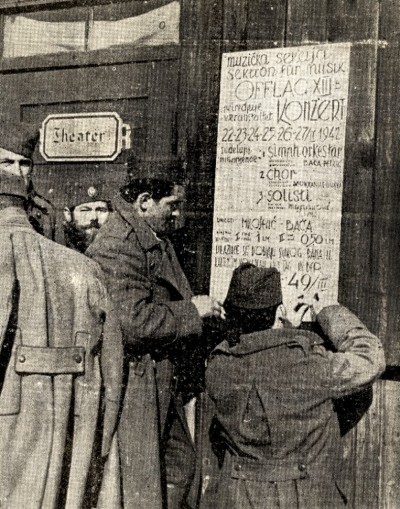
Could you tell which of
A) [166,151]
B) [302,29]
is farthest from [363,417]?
[302,29]

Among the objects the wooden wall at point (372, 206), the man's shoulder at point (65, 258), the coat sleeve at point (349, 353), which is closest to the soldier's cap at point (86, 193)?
the man's shoulder at point (65, 258)

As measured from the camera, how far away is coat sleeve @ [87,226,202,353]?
3088mm

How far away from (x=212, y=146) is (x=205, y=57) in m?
0.40

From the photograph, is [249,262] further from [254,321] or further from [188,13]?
[188,13]

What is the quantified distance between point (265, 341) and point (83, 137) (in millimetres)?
1374

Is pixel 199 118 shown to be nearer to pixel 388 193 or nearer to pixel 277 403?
pixel 388 193

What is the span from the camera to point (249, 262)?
10.6 feet

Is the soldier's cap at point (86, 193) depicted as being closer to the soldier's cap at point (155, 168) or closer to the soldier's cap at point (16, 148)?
the soldier's cap at point (155, 168)

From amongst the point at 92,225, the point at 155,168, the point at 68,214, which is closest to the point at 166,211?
the point at 155,168

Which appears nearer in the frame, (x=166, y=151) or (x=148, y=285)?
(x=148, y=285)

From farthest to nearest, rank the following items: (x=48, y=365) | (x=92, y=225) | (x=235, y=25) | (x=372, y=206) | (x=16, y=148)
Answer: (x=92, y=225) → (x=235, y=25) → (x=372, y=206) → (x=16, y=148) → (x=48, y=365)

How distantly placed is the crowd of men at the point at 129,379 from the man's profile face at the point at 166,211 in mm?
227

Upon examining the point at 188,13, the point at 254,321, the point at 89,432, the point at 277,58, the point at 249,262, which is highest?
the point at 188,13

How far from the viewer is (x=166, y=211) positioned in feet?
11.0
